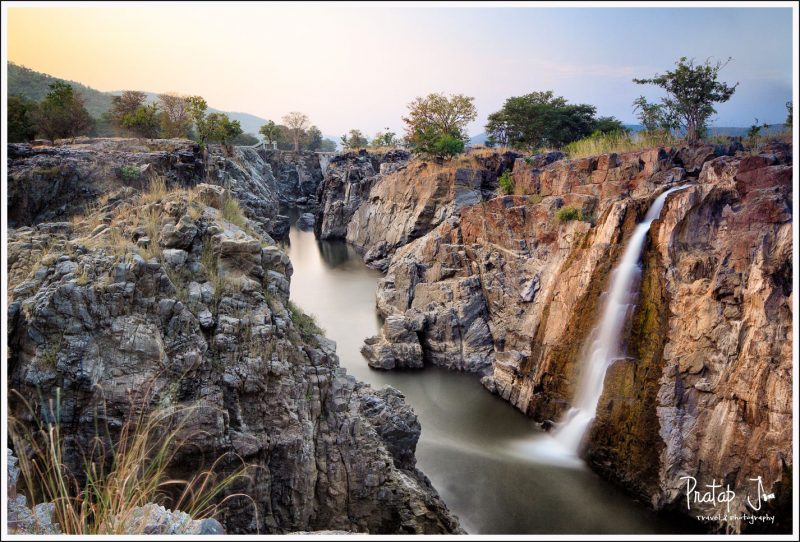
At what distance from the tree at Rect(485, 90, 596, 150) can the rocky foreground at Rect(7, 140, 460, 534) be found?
23580mm

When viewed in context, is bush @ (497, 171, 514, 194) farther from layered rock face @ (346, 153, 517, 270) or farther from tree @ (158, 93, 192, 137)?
tree @ (158, 93, 192, 137)

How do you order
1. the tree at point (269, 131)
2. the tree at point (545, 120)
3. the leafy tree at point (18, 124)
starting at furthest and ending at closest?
1. the tree at point (269, 131)
2. the tree at point (545, 120)
3. the leafy tree at point (18, 124)

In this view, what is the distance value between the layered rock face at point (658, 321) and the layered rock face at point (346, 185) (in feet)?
65.2

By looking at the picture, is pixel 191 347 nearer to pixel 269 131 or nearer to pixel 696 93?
pixel 696 93

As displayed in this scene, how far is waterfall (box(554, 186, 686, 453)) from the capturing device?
10.4 metres

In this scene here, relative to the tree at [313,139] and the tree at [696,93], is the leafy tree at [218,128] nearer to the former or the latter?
the tree at [696,93]

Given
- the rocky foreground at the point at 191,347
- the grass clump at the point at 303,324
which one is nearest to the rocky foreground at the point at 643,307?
the rocky foreground at the point at 191,347

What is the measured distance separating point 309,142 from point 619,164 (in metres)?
59.3

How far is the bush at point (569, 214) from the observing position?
529 inches

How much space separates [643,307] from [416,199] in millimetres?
16498

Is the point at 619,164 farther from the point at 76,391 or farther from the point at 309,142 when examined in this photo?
the point at 309,142

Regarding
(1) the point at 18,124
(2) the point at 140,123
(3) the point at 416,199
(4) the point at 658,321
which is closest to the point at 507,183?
(3) the point at 416,199

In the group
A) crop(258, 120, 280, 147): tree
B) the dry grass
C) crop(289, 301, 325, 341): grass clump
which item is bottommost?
crop(289, 301, 325, 341): grass clump

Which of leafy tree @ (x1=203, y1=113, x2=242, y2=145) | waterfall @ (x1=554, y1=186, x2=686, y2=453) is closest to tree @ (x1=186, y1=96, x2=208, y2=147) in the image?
leafy tree @ (x1=203, y1=113, x2=242, y2=145)
